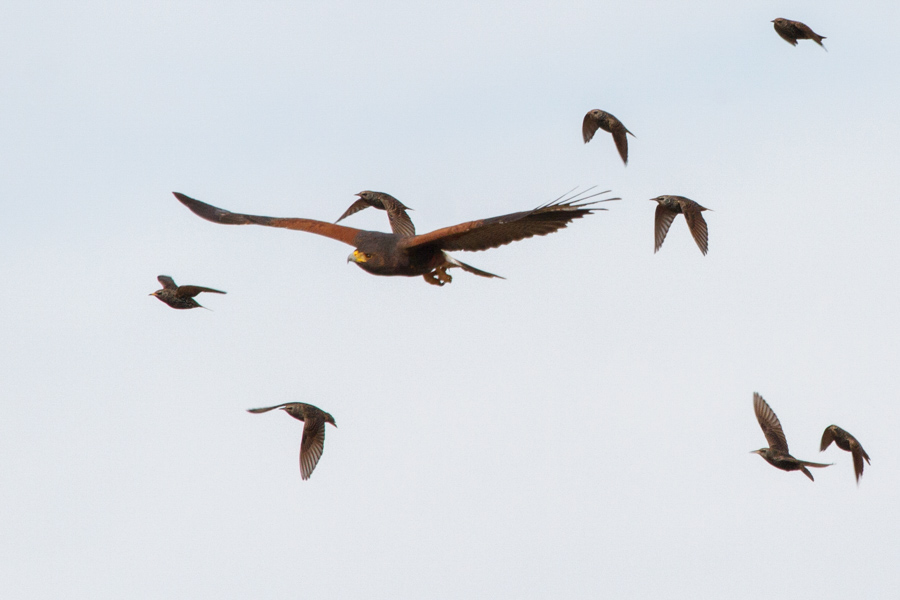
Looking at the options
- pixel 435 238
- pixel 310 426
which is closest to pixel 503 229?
pixel 435 238

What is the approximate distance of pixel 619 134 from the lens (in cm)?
1581

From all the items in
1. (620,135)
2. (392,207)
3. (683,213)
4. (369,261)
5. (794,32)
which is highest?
(794,32)

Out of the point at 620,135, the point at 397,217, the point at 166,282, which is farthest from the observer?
the point at 397,217

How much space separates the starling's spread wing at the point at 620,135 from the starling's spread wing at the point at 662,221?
0.79 meters

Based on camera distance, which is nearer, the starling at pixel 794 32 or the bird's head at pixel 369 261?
the bird's head at pixel 369 261

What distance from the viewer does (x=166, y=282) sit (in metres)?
14.5

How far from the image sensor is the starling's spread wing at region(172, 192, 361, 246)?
47.4 feet

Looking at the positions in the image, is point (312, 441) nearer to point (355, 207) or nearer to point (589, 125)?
point (355, 207)

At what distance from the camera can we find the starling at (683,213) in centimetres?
1518

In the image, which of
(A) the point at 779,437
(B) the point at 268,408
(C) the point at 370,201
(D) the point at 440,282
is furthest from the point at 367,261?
(A) the point at 779,437

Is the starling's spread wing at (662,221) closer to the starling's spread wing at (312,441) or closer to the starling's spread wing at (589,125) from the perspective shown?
the starling's spread wing at (589,125)

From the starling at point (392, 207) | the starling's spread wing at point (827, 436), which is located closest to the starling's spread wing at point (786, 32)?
the starling's spread wing at point (827, 436)

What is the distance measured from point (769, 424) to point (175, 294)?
Result: 680cm

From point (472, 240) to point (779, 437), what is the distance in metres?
4.59
